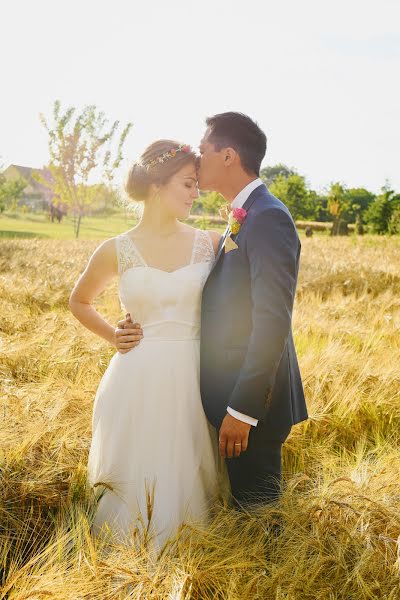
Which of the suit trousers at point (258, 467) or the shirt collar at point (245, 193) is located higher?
the shirt collar at point (245, 193)

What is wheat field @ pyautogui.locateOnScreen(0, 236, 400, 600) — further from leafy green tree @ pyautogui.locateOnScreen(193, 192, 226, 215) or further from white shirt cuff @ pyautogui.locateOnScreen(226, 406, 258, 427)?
leafy green tree @ pyautogui.locateOnScreen(193, 192, 226, 215)

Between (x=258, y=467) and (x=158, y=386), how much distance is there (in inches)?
22.2

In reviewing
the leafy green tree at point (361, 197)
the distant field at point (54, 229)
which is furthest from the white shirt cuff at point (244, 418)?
the leafy green tree at point (361, 197)

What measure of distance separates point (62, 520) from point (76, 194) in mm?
28065

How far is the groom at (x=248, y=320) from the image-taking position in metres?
2.27

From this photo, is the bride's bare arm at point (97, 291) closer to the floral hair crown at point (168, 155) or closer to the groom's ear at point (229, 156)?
the floral hair crown at point (168, 155)

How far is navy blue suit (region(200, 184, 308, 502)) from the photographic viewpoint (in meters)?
2.26

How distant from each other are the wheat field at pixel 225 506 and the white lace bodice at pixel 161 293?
0.65 metres

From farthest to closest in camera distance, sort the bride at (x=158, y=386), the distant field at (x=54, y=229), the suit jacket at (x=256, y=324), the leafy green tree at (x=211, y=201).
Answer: the leafy green tree at (x=211, y=201)
the distant field at (x=54, y=229)
the bride at (x=158, y=386)
the suit jacket at (x=256, y=324)

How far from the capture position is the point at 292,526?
2010mm

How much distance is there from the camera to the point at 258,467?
2570 mm

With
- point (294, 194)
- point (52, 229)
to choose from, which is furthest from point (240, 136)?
point (294, 194)

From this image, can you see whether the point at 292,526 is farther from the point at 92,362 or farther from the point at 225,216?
the point at 92,362

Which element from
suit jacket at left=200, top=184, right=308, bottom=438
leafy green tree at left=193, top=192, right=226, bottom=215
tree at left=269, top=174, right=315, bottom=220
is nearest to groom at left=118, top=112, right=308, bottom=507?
suit jacket at left=200, top=184, right=308, bottom=438
